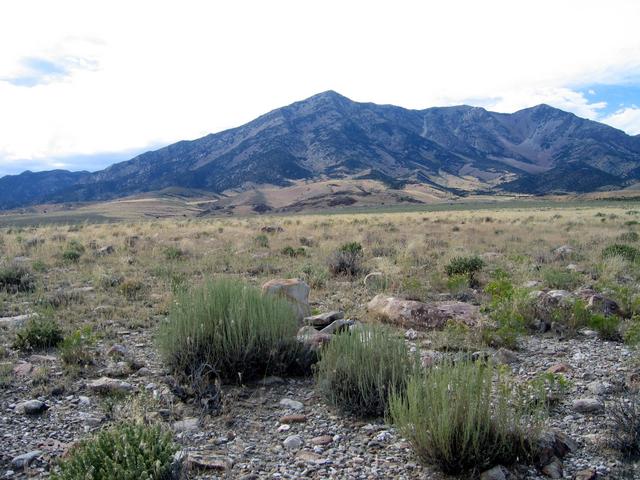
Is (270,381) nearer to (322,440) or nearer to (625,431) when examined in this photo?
(322,440)

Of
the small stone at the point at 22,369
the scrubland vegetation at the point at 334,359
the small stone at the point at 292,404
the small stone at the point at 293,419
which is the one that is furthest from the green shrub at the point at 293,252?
the small stone at the point at 293,419

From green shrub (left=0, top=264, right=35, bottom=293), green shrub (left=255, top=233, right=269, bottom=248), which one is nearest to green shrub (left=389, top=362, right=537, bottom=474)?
green shrub (left=0, top=264, right=35, bottom=293)

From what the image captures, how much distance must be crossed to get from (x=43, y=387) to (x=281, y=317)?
2528 millimetres

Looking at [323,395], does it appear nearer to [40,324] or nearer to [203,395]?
[203,395]

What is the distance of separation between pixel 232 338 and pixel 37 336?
112 inches

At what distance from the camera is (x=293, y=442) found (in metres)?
4.20

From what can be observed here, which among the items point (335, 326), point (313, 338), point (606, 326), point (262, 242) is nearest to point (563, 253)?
point (606, 326)

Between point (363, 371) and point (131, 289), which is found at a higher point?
point (363, 371)

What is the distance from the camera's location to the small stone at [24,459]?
12.5 feet

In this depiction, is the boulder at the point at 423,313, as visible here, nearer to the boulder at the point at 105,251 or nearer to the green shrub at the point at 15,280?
the green shrub at the point at 15,280

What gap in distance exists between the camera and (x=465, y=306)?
315 inches

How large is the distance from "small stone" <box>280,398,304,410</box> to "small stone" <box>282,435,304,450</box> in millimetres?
619

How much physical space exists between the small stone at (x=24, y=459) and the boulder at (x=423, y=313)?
4993 millimetres

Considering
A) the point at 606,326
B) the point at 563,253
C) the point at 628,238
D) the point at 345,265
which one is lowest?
the point at 628,238
